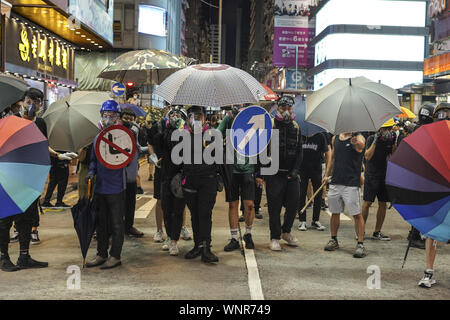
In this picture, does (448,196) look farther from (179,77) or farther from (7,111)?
(7,111)

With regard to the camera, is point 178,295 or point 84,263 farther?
point 84,263

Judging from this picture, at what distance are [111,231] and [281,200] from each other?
8.28 feet

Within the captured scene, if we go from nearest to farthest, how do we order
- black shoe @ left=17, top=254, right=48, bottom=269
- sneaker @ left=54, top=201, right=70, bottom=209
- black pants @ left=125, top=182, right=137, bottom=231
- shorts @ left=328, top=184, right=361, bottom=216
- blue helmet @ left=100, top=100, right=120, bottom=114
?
black shoe @ left=17, top=254, right=48, bottom=269 → blue helmet @ left=100, top=100, right=120, bottom=114 → shorts @ left=328, top=184, right=361, bottom=216 → black pants @ left=125, top=182, right=137, bottom=231 → sneaker @ left=54, top=201, right=70, bottom=209

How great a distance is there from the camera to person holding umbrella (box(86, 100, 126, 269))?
6.55m

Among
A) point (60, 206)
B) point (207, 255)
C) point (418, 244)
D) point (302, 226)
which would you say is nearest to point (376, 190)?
point (418, 244)

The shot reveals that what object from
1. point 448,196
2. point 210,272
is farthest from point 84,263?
point 448,196

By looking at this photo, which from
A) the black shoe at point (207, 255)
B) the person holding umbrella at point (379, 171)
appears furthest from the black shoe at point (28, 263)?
the person holding umbrella at point (379, 171)

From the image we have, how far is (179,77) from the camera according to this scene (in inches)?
276

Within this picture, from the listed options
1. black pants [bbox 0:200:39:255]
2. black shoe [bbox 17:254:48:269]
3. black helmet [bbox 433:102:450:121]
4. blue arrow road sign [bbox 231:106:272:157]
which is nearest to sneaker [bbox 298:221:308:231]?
blue arrow road sign [bbox 231:106:272:157]

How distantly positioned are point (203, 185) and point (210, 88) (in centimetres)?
126

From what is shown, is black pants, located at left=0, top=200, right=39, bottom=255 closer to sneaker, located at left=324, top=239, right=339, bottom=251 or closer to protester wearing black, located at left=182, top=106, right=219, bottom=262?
protester wearing black, located at left=182, top=106, right=219, bottom=262

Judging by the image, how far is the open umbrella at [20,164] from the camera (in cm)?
554

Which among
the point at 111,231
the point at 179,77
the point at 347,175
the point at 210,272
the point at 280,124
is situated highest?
the point at 179,77

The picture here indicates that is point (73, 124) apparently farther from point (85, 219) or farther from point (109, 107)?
point (85, 219)
